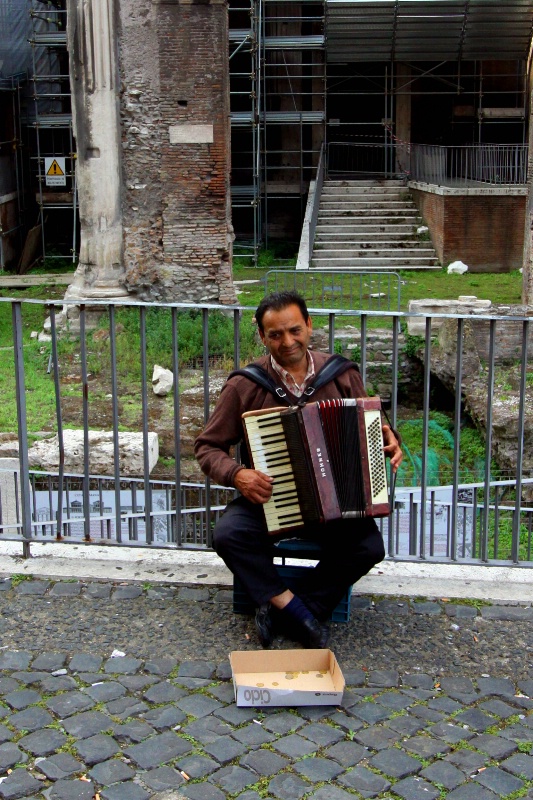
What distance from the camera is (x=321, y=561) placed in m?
4.35

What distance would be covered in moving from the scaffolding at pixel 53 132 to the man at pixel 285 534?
18.6m

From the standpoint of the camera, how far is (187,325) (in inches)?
604

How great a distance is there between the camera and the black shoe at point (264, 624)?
166 inches

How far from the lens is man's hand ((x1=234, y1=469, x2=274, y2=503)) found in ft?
13.4

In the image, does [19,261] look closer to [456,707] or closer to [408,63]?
[408,63]

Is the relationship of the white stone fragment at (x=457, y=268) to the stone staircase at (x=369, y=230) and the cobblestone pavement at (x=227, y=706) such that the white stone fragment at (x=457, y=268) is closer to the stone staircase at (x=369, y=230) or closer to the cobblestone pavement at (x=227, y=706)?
the stone staircase at (x=369, y=230)

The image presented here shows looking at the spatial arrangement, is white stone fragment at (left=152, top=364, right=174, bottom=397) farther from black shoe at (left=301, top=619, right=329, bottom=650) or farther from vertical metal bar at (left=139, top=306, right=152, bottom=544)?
Answer: black shoe at (left=301, top=619, right=329, bottom=650)

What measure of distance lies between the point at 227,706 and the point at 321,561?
79 cm

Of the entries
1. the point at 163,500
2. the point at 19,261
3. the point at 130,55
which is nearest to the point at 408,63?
the point at 19,261

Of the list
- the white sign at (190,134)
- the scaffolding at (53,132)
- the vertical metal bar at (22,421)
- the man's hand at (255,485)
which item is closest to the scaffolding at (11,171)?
the scaffolding at (53,132)

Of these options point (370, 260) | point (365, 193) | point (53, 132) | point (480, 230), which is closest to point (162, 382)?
point (370, 260)

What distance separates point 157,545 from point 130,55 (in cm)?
1183

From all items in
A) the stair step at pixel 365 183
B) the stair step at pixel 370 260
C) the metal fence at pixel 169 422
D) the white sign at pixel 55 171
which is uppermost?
the white sign at pixel 55 171

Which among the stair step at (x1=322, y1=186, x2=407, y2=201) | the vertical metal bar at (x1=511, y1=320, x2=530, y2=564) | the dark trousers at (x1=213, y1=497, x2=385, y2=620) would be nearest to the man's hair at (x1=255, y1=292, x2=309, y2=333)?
the dark trousers at (x1=213, y1=497, x2=385, y2=620)
